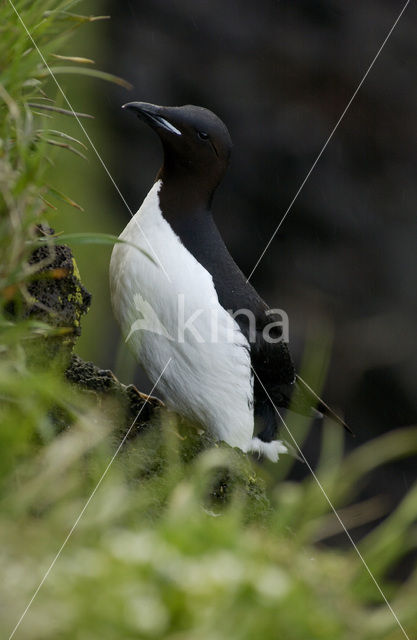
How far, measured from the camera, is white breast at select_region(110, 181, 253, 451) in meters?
3.39

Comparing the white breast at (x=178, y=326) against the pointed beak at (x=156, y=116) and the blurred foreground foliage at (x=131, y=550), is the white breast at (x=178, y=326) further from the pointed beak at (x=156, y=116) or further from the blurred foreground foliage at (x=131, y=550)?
the blurred foreground foliage at (x=131, y=550)

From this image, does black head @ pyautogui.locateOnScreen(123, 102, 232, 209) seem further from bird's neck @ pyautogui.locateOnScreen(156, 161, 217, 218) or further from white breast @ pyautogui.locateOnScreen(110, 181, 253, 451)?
white breast @ pyautogui.locateOnScreen(110, 181, 253, 451)

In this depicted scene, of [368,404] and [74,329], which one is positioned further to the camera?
[368,404]

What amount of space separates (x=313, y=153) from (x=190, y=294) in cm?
374

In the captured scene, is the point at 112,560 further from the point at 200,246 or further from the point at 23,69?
the point at 200,246

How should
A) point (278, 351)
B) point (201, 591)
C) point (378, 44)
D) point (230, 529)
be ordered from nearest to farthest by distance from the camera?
point (201, 591), point (230, 529), point (278, 351), point (378, 44)

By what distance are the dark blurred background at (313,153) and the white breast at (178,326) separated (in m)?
3.15

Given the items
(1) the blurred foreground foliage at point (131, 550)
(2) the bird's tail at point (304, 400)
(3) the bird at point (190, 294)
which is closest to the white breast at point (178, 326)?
(3) the bird at point (190, 294)

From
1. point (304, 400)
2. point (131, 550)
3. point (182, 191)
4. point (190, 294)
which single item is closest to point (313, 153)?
point (304, 400)

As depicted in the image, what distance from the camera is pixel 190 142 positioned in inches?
140

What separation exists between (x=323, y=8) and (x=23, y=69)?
4871mm

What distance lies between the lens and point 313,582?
5.68ft

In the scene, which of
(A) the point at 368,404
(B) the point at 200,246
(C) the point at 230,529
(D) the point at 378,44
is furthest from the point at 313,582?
(D) the point at 378,44

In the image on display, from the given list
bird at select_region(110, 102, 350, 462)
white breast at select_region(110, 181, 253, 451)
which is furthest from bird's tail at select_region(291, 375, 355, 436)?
white breast at select_region(110, 181, 253, 451)
